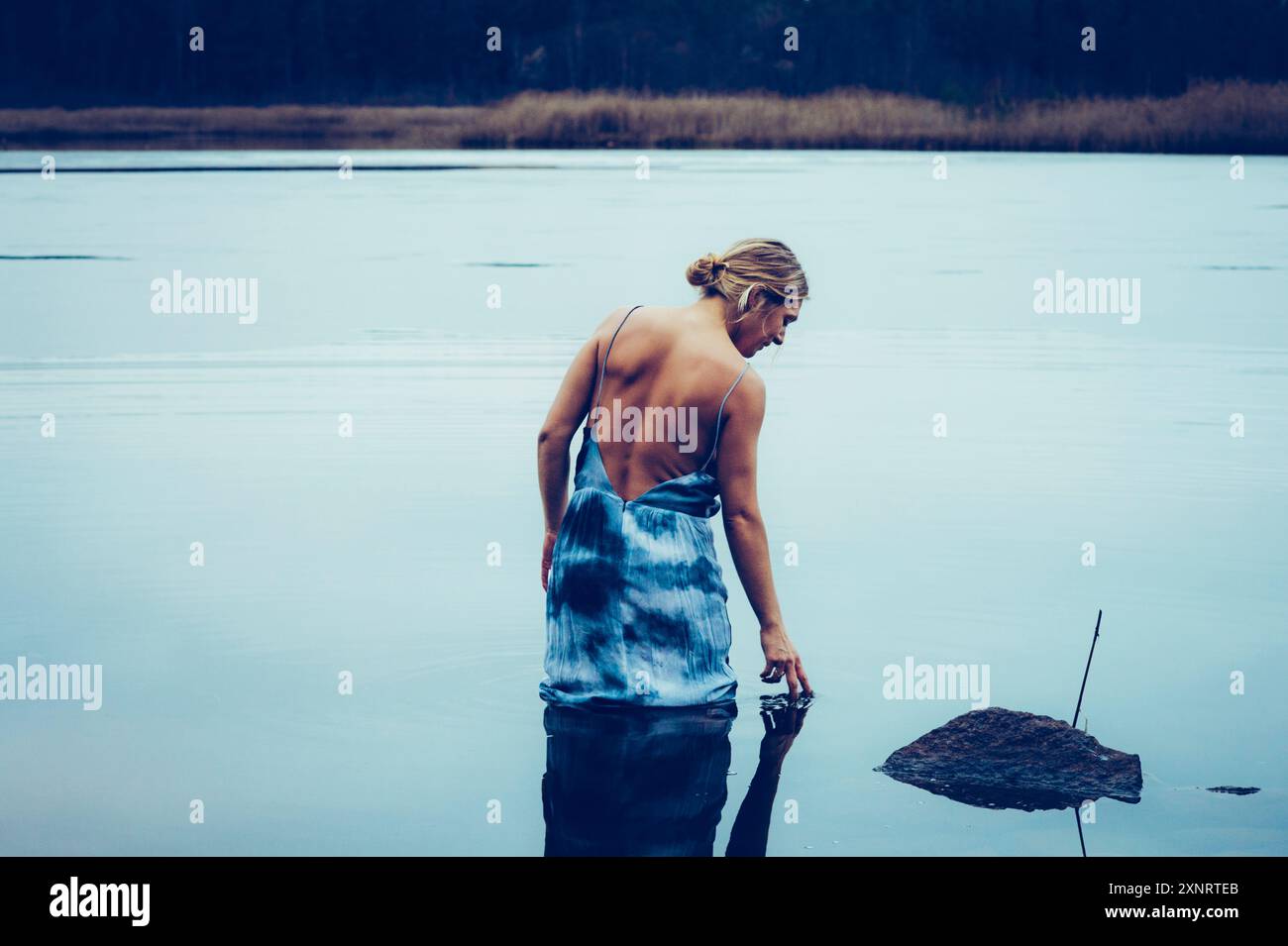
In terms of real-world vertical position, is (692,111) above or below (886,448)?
above

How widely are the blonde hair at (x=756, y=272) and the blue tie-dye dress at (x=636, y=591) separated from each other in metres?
0.21

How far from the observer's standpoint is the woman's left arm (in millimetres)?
5379

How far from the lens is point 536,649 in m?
6.29

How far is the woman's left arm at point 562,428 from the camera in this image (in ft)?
17.6

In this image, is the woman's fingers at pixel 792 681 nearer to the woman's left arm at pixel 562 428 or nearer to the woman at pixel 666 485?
the woman at pixel 666 485

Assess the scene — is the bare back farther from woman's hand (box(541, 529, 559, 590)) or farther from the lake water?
the lake water

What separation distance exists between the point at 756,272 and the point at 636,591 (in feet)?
3.09

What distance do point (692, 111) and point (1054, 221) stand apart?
21966mm

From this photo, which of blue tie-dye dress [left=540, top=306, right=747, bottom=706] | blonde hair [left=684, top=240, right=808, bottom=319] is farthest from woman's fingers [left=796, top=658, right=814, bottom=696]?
blonde hair [left=684, top=240, right=808, bottom=319]

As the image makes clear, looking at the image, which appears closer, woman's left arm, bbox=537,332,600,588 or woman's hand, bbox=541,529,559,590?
woman's left arm, bbox=537,332,600,588

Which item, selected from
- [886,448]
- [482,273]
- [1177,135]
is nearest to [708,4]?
[1177,135]

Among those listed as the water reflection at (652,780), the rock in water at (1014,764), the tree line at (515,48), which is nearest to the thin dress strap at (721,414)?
the water reflection at (652,780)

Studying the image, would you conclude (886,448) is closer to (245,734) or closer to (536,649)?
(536,649)
